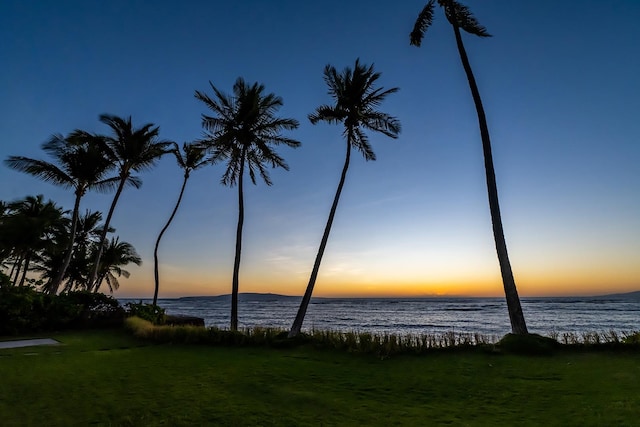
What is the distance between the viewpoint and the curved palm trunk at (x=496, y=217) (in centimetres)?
1167

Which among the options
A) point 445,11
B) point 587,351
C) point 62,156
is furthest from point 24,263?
point 587,351

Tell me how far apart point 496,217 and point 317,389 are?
867 centimetres

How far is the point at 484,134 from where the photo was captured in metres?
13.5

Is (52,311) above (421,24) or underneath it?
underneath

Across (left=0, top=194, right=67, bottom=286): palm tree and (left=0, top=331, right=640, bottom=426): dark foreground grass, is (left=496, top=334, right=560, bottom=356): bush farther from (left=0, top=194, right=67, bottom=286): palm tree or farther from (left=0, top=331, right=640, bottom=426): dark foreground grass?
(left=0, top=194, right=67, bottom=286): palm tree

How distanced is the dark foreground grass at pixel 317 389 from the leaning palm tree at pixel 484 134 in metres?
1.92

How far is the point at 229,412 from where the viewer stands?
5715 mm

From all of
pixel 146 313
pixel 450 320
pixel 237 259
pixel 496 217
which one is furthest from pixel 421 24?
pixel 450 320

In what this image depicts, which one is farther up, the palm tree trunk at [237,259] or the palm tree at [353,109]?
the palm tree at [353,109]

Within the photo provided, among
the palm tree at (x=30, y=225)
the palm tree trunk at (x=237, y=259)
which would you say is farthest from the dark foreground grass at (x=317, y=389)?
the palm tree at (x=30, y=225)

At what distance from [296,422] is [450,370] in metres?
4.76

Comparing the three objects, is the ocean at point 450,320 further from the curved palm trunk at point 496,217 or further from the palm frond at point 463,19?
the palm frond at point 463,19

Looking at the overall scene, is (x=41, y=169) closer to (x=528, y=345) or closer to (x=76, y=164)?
(x=76, y=164)

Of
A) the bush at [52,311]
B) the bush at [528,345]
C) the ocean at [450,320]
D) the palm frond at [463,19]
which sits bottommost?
the ocean at [450,320]
